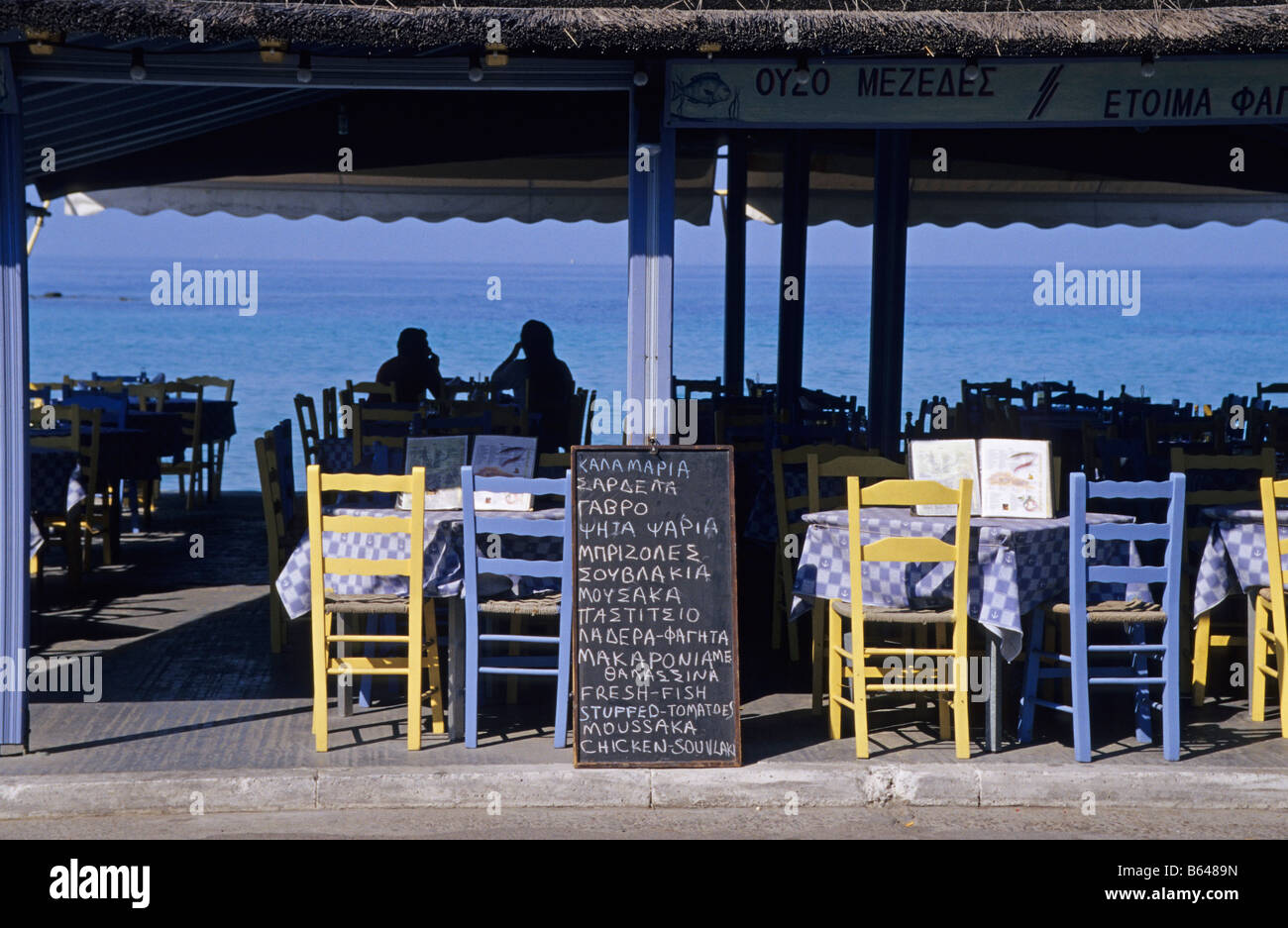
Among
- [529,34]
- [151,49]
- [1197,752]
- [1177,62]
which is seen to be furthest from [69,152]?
[1197,752]

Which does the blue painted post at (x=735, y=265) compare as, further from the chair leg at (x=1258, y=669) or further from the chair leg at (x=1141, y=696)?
the chair leg at (x=1141, y=696)

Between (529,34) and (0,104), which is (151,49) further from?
(529,34)

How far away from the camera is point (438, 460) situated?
6.95 metres

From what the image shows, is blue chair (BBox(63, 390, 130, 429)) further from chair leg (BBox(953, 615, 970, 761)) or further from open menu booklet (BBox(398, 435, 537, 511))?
chair leg (BBox(953, 615, 970, 761))

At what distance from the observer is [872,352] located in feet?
34.7

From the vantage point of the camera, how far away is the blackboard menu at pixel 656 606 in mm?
5891

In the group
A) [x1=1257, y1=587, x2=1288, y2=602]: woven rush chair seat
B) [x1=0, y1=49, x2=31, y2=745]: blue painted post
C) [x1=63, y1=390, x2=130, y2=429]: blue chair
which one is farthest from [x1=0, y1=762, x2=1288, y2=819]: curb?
[x1=63, y1=390, x2=130, y2=429]: blue chair

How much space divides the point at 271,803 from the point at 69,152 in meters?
5.66

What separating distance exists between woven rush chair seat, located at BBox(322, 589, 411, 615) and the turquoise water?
58.8 ft

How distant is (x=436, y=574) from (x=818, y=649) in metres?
1.69

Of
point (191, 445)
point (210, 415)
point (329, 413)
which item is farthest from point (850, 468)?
point (210, 415)

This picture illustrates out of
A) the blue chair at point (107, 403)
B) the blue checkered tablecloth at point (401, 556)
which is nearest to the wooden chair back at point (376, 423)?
the blue chair at point (107, 403)

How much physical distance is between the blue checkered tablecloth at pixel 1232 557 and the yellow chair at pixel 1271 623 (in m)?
0.07

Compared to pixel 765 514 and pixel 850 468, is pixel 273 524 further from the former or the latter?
pixel 850 468
